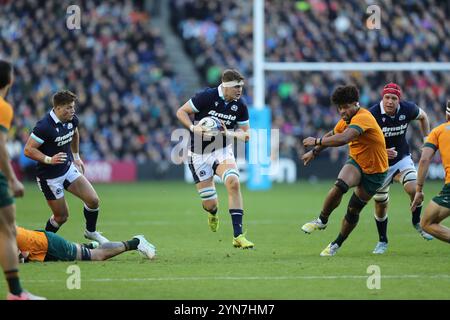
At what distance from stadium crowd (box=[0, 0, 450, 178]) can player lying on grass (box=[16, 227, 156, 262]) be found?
1875 cm

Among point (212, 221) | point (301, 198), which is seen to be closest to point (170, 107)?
point (301, 198)

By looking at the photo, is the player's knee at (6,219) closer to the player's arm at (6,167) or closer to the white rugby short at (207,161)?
the player's arm at (6,167)

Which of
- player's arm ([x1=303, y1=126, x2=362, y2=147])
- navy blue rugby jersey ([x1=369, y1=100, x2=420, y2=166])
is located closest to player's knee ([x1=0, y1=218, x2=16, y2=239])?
A: player's arm ([x1=303, y1=126, x2=362, y2=147])

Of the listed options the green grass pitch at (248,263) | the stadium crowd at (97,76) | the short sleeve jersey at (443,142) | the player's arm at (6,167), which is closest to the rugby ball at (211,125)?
the green grass pitch at (248,263)

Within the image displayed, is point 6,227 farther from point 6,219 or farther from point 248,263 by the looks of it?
point 248,263

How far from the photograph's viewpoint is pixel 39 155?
38.1ft

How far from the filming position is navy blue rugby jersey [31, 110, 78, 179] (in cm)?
1180

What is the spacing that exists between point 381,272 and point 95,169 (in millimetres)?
20925

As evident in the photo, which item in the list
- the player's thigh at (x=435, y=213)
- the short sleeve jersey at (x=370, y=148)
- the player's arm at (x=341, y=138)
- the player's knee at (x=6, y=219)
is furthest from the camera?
the short sleeve jersey at (x=370, y=148)

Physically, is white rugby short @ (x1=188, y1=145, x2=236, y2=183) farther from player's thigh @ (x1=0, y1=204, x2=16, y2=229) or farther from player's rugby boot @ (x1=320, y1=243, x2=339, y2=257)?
player's thigh @ (x1=0, y1=204, x2=16, y2=229)

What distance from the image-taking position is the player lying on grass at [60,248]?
10.5 m

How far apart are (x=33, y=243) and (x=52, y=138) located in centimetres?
186

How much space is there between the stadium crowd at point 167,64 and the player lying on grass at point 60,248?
1875 centimetres

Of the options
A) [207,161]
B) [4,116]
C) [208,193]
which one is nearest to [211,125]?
[207,161]
